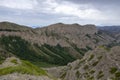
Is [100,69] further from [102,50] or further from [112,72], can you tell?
[102,50]

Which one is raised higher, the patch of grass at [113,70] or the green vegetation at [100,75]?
the patch of grass at [113,70]

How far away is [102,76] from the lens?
139 meters

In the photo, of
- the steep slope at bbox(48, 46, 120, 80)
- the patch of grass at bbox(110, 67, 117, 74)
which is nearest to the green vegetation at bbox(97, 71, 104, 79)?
the steep slope at bbox(48, 46, 120, 80)

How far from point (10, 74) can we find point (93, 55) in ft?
433

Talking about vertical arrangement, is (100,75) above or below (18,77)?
below

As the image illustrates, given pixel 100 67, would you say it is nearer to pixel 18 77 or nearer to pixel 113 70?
pixel 113 70

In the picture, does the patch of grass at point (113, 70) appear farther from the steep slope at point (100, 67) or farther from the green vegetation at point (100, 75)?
the green vegetation at point (100, 75)

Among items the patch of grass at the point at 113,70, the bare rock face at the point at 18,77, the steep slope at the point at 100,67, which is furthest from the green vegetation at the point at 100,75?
the bare rock face at the point at 18,77

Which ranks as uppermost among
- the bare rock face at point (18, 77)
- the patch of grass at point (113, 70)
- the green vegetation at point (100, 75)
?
the bare rock face at point (18, 77)

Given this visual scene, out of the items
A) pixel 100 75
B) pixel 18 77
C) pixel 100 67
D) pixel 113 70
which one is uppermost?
pixel 18 77

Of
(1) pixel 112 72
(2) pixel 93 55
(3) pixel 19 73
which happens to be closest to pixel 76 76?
(2) pixel 93 55

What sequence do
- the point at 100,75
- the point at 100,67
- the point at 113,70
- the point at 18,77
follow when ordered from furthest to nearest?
the point at 100,67 < the point at 100,75 < the point at 113,70 < the point at 18,77

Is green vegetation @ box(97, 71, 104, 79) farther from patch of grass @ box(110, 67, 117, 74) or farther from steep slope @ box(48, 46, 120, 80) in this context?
patch of grass @ box(110, 67, 117, 74)

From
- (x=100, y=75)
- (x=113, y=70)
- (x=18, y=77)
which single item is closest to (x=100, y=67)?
(x=100, y=75)
